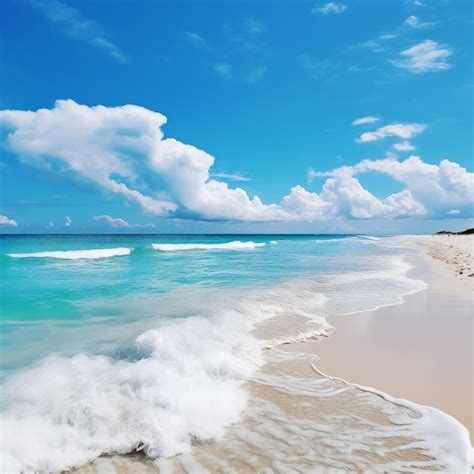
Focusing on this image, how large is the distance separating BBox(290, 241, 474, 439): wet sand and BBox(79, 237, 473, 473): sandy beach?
0.02m

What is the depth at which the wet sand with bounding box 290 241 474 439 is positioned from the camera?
4.78 metres

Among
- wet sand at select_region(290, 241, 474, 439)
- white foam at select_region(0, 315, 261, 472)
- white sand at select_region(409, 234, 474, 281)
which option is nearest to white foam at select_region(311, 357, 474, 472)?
wet sand at select_region(290, 241, 474, 439)

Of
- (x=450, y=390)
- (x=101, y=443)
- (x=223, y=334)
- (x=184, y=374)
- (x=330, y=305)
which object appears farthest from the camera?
(x=330, y=305)

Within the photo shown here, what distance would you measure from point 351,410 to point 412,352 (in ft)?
8.57

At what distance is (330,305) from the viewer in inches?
406

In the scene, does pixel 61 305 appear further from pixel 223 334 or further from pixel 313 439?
pixel 313 439

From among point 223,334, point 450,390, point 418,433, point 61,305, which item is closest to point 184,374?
point 223,334

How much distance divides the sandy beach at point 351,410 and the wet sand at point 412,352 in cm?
2

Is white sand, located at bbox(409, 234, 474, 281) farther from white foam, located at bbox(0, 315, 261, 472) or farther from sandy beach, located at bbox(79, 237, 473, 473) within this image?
white foam, located at bbox(0, 315, 261, 472)

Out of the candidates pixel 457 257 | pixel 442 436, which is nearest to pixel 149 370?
pixel 442 436

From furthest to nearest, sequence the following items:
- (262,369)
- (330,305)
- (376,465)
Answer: (330,305), (262,369), (376,465)

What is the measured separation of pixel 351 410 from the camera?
4.39m

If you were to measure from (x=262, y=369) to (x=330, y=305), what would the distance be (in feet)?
16.9

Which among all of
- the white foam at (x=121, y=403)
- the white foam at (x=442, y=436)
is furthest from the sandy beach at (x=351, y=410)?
the white foam at (x=121, y=403)
